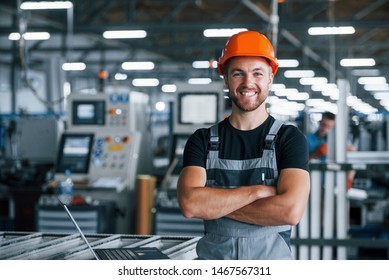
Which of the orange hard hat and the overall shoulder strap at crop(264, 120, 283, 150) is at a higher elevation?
the orange hard hat

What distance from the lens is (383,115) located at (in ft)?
17.0

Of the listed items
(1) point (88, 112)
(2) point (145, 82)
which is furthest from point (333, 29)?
(2) point (145, 82)

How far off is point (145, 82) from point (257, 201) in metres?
17.3

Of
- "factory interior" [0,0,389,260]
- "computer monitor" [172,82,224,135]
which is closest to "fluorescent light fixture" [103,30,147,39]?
"factory interior" [0,0,389,260]

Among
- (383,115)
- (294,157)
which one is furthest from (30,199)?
(294,157)

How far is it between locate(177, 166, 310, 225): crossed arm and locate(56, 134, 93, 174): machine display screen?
3531 millimetres

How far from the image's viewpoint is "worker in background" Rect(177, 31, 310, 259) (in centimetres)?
182

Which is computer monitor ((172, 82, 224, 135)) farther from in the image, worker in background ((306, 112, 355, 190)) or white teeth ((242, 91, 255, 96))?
white teeth ((242, 91, 255, 96))

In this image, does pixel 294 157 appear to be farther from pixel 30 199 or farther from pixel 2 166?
pixel 2 166

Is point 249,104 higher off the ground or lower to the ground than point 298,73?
lower

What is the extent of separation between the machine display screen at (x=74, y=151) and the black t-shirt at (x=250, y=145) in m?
3.43

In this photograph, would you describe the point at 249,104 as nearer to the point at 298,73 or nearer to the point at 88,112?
the point at 88,112

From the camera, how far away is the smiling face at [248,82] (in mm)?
1901

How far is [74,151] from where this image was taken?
5.34 meters
